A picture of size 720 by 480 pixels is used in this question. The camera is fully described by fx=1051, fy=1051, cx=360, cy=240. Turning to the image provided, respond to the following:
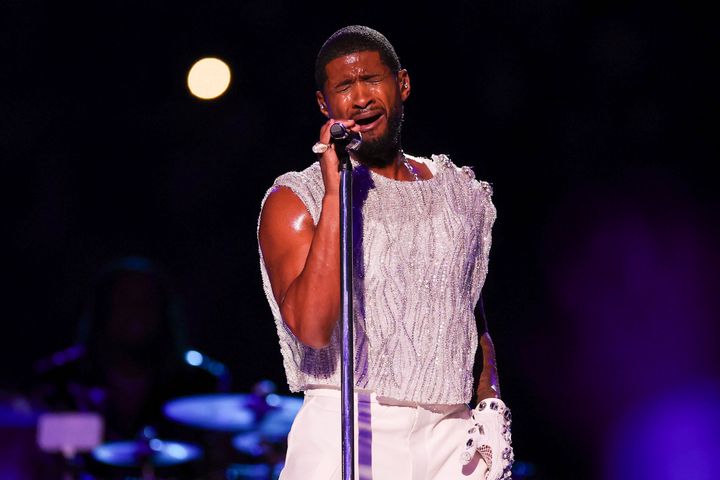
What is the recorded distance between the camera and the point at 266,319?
6.71 m

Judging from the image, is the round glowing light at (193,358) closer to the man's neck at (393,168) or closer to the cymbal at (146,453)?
the cymbal at (146,453)

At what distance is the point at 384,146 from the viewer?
8.19ft

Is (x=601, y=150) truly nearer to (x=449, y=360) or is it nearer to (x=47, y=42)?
(x=47, y=42)

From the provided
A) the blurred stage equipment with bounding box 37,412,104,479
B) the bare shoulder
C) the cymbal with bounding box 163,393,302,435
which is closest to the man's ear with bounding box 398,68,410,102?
the bare shoulder

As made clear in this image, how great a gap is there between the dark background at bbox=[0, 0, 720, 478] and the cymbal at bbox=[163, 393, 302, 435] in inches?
40.5

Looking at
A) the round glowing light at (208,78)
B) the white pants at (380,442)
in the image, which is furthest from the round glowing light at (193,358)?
the white pants at (380,442)

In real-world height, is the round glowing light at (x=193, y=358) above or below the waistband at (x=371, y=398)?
above

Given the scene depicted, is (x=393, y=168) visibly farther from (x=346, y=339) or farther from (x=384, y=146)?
(x=346, y=339)

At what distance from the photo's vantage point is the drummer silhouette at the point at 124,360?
5.72 metres

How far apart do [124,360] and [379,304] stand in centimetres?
382

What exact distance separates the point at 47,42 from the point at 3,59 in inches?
10.3

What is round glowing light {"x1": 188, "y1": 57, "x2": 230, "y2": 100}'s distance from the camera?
609cm

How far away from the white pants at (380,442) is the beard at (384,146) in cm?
58

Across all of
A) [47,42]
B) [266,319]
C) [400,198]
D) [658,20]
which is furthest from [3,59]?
[400,198]
